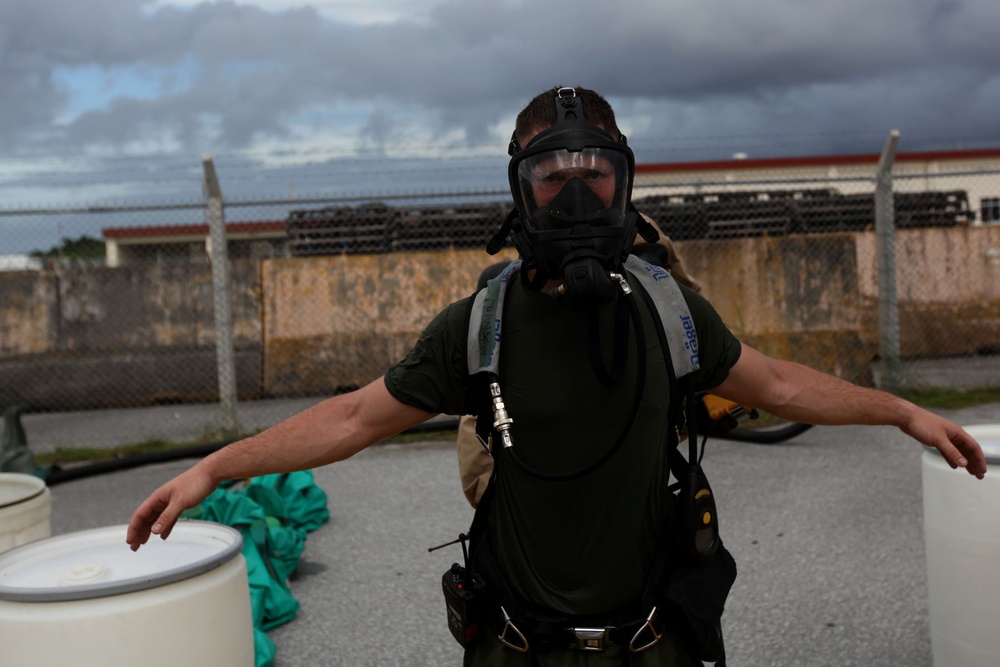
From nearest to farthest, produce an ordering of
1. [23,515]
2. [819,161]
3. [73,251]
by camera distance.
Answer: [23,515]
[73,251]
[819,161]

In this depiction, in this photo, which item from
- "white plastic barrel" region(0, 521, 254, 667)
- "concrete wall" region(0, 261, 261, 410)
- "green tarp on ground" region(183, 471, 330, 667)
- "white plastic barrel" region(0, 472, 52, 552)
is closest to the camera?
"white plastic barrel" region(0, 521, 254, 667)

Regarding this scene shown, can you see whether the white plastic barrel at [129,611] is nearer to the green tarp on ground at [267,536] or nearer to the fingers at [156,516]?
the fingers at [156,516]

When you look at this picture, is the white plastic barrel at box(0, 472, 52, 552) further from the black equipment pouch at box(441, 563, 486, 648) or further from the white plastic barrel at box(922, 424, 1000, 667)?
the white plastic barrel at box(922, 424, 1000, 667)

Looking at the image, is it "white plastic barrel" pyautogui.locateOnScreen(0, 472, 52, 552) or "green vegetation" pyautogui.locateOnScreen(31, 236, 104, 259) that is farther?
"green vegetation" pyautogui.locateOnScreen(31, 236, 104, 259)

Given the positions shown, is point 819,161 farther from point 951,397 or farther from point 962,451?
point 962,451

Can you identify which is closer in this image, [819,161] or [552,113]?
[552,113]

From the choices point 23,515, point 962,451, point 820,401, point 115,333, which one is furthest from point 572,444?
point 115,333

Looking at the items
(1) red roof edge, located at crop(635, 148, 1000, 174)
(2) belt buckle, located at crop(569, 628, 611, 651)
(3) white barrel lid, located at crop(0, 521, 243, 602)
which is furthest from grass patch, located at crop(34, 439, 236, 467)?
(1) red roof edge, located at crop(635, 148, 1000, 174)

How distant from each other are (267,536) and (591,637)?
282cm

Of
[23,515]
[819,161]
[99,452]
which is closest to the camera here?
[23,515]

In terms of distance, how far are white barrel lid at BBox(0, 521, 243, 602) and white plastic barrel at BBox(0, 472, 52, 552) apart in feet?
2.30

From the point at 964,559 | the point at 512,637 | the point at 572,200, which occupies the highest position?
A: the point at 572,200

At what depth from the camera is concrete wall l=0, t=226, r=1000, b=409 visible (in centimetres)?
968

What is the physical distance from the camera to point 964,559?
299cm
